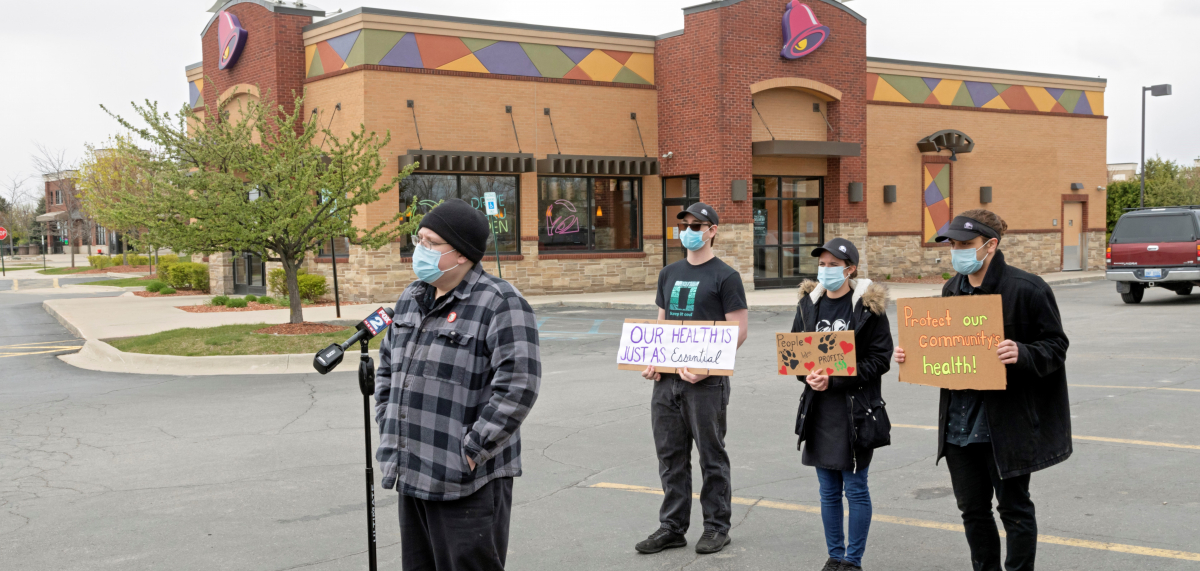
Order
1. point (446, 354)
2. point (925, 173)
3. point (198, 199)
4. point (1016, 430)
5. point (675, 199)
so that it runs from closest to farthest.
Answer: point (446, 354) → point (1016, 430) → point (198, 199) → point (675, 199) → point (925, 173)

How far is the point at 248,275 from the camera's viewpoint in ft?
95.3

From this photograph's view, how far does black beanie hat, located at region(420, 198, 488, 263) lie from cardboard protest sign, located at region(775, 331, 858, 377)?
6.15 ft

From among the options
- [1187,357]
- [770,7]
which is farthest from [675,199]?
[1187,357]

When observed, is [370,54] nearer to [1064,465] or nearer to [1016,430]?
[1064,465]

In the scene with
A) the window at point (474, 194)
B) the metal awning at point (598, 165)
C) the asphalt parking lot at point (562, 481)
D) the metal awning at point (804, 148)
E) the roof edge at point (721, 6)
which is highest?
the roof edge at point (721, 6)

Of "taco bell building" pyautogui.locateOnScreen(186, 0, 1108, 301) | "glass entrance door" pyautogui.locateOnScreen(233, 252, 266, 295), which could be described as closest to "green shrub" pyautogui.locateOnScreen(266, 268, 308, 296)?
"taco bell building" pyautogui.locateOnScreen(186, 0, 1108, 301)

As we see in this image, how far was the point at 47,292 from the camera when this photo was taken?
33.0 meters

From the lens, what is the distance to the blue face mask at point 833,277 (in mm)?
5055

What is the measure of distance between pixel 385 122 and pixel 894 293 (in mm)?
13913

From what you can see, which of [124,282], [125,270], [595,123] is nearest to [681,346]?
[595,123]

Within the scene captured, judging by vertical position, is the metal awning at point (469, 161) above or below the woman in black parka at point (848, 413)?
above

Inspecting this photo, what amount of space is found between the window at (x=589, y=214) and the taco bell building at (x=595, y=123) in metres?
0.04

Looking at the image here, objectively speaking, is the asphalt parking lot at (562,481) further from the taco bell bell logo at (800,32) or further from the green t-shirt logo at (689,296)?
the taco bell bell logo at (800,32)

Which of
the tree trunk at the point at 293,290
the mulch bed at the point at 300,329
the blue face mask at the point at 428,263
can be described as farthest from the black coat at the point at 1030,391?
the tree trunk at the point at 293,290
